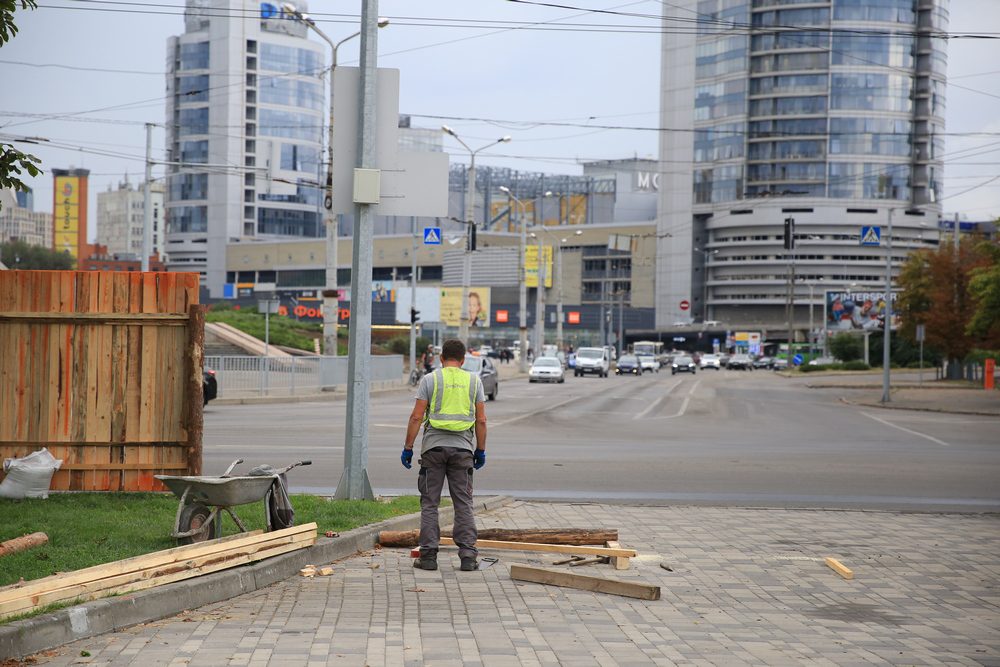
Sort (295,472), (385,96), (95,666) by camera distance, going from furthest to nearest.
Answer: (295,472)
(385,96)
(95,666)

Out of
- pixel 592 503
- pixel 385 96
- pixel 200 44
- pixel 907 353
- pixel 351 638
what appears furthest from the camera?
pixel 200 44

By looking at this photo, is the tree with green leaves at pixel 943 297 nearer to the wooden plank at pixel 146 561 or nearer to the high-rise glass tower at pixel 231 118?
the wooden plank at pixel 146 561

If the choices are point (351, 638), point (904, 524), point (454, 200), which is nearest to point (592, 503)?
point (904, 524)

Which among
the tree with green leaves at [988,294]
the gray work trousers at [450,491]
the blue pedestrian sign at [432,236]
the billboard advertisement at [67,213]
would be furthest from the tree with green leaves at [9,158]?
the billboard advertisement at [67,213]

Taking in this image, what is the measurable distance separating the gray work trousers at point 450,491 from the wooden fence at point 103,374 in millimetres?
3451

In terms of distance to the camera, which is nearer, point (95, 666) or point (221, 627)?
point (95, 666)

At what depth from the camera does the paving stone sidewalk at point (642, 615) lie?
6652mm

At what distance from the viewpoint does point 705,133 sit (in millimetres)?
126750

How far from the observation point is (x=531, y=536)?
10219 mm

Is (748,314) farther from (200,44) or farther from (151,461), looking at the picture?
(151,461)

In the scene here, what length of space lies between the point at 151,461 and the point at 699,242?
4841 inches

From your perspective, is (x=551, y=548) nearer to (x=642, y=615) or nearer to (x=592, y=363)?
(x=642, y=615)

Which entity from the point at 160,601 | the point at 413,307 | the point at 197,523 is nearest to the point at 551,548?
the point at 197,523

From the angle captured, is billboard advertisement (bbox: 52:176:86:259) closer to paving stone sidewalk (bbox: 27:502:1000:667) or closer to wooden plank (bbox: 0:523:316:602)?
wooden plank (bbox: 0:523:316:602)
